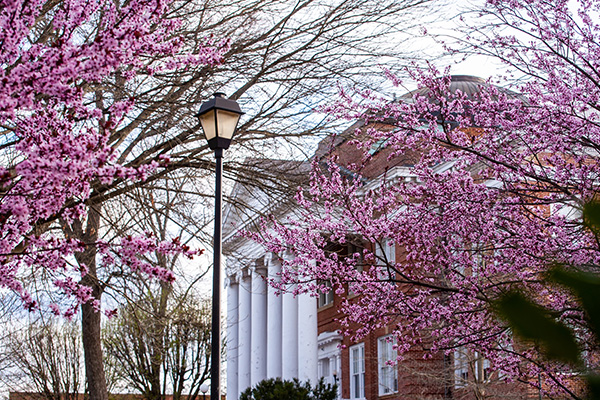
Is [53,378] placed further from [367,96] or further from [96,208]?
[367,96]

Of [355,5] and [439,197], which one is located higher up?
[355,5]

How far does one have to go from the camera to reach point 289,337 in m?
29.9

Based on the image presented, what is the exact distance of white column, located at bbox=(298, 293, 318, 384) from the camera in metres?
27.9

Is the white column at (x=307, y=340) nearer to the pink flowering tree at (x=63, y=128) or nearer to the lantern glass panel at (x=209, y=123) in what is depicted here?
the lantern glass panel at (x=209, y=123)

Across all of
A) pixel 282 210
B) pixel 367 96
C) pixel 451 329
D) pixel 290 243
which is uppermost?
pixel 367 96

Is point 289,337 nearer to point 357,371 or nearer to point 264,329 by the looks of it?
point 357,371

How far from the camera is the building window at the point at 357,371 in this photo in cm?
2866

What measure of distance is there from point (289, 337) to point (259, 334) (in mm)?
5476

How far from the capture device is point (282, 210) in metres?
13.7

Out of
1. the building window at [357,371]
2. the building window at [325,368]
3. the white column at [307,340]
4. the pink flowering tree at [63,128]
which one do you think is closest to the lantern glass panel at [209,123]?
the pink flowering tree at [63,128]

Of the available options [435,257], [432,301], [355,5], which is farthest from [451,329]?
[355,5]

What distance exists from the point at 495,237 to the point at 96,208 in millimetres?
6084

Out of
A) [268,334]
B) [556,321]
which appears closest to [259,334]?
[268,334]

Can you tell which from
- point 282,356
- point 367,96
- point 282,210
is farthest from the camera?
point 282,356
